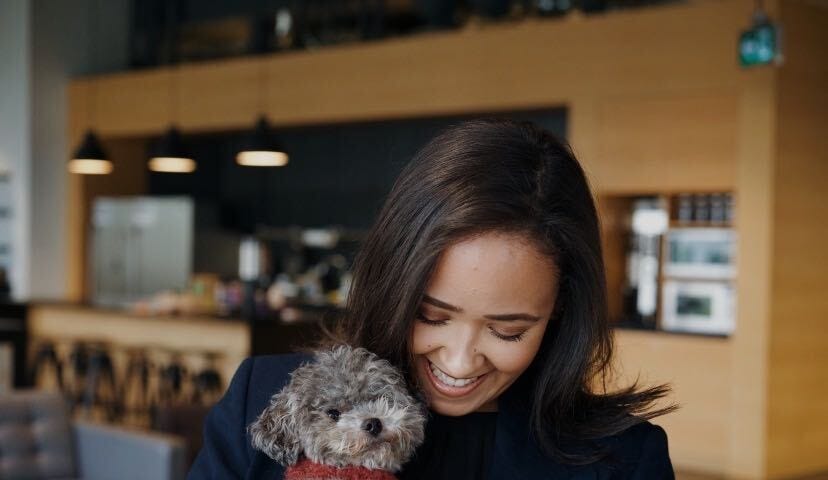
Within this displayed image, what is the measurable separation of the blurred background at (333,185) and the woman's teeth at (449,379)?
11.5 ft

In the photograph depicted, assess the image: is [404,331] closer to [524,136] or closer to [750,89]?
[524,136]

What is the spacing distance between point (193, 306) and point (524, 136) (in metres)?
8.16

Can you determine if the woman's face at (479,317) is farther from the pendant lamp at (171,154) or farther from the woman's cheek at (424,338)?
the pendant lamp at (171,154)

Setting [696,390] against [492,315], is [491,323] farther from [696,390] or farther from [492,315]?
[696,390]

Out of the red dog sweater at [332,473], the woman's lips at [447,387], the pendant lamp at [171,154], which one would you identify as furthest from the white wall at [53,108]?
the red dog sweater at [332,473]

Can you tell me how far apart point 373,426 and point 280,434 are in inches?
4.1

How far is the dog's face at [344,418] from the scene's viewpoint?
3.62 ft

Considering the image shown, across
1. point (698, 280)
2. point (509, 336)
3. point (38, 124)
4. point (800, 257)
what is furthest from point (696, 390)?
point (38, 124)

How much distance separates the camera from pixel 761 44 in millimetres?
6633

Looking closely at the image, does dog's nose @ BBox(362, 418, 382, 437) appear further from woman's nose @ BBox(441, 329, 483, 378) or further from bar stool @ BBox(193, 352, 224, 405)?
bar stool @ BBox(193, 352, 224, 405)

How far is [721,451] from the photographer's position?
23.7 ft

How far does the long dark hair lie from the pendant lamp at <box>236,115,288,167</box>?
557 centimetres

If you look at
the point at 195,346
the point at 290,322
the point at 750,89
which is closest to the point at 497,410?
the point at 750,89

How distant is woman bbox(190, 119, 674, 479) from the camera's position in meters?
1.24
